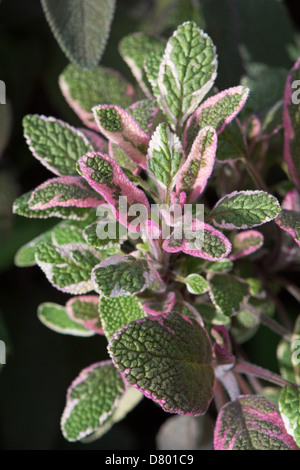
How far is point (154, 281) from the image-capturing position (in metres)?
0.58

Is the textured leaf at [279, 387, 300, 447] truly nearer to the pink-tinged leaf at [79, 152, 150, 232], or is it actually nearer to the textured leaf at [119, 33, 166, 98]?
the pink-tinged leaf at [79, 152, 150, 232]

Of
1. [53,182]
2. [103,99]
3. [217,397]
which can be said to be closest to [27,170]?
[103,99]

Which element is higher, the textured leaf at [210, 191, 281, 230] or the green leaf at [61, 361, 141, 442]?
the textured leaf at [210, 191, 281, 230]

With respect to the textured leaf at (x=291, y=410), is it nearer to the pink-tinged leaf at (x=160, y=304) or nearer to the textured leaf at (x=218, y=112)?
the pink-tinged leaf at (x=160, y=304)

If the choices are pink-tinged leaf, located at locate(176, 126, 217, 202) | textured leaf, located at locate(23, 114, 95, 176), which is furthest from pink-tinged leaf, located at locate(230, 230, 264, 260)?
textured leaf, located at locate(23, 114, 95, 176)

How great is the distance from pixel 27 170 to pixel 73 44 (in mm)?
439

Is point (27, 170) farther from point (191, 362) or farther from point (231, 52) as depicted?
point (191, 362)

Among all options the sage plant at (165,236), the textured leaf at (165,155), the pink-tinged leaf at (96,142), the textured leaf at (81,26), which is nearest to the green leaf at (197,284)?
the sage plant at (165,236)

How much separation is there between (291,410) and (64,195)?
328 millimetres

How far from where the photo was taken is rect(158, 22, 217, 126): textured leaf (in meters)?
0.57

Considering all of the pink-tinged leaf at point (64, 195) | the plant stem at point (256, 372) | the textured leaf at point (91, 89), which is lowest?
the plant stem at point (256, 372)

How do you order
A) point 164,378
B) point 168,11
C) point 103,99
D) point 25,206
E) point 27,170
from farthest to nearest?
point 27,170 → point 168,11 → point 103,99 → point 25,206 → point 164,378

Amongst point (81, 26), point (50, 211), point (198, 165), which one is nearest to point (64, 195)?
point (50, 211)

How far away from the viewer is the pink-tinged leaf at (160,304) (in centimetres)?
59
